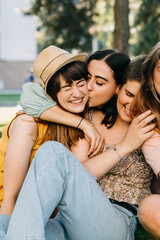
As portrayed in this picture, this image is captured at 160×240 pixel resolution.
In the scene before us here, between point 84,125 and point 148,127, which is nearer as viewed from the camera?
point 148,127

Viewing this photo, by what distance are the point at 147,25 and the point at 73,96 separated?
1599cm

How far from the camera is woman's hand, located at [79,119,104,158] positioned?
2462 mm

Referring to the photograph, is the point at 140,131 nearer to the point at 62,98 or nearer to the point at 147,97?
the point at 147,97

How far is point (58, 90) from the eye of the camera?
256cm

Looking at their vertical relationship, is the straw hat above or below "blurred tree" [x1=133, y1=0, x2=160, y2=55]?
above

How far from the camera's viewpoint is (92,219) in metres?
1.99

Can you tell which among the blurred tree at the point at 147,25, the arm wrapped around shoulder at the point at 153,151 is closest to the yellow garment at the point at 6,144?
the arm wrapped around shoulder at the point at 153,151

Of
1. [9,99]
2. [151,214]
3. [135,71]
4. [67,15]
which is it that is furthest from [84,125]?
[9,99]

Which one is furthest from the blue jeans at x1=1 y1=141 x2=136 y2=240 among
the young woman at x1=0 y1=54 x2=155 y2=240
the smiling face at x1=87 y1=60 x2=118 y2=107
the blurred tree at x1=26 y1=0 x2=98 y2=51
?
the blurred tree at x1=26 y1=0 x2=98 y2=51

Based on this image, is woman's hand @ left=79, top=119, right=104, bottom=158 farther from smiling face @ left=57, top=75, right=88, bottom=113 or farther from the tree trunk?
the tree trunk

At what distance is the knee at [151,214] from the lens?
196 centimetres

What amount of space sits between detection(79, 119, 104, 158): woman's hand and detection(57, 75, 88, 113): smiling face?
0.14m

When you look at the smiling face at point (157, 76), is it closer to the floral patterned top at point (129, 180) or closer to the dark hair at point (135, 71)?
the dark hair at point (135, 71)

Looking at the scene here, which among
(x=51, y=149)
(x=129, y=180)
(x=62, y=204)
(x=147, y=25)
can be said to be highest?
(x=51, y=149)
